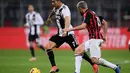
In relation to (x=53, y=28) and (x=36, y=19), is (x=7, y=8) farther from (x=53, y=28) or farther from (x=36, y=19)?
(x=36, y=19)

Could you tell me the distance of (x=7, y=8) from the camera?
109 ft

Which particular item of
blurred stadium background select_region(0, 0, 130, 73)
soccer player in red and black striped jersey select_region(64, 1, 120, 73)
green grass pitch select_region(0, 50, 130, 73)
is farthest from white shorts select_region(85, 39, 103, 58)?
blurred stadium background select_region(0, 0, 130, 73)

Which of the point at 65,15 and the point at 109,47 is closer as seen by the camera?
the point at 65,15

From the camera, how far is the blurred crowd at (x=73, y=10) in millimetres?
32906

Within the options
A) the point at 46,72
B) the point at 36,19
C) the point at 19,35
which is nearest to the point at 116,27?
the point at 19,35

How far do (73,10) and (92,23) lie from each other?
1992 cm

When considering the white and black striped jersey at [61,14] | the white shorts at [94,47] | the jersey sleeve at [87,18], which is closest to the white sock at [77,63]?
the white shorts at [94,47]

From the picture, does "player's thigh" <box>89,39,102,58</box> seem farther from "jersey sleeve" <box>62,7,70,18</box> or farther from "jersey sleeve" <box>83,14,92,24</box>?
"jersey sleeve" <box>62,7,70,18</box>

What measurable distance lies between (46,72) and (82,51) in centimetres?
245

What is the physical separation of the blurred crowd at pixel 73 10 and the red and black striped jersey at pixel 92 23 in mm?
19209

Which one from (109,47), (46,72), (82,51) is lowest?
(109,47)

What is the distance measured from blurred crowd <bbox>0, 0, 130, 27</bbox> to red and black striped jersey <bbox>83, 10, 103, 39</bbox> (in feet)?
63.0

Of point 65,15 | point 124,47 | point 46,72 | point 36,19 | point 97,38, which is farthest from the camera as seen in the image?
point 124,47

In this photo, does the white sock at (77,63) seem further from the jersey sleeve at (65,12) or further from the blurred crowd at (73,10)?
the blurred crowd at (73,10)
